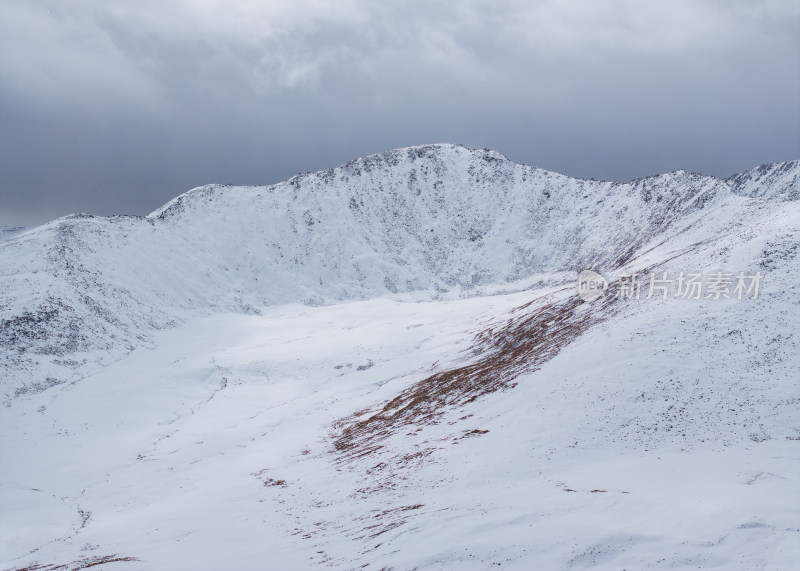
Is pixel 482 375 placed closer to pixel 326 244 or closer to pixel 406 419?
pixel 406 419

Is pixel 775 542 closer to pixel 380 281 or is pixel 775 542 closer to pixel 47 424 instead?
pixel 47 424

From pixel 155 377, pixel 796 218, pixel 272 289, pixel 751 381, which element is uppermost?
pixel 272 289

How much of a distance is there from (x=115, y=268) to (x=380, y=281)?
4888cm

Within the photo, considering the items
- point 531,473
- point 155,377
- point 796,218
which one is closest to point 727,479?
point 531,473

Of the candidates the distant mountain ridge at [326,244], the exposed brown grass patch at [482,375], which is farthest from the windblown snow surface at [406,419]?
the distant mountain ridge at [326,244]

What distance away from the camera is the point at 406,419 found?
3631cm

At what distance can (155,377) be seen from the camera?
57.9 metres

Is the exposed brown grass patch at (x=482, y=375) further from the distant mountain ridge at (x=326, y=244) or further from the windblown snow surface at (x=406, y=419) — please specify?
the distant mountain ridge at (x=326, y=244)

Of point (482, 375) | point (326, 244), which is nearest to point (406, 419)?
point (482, 375)

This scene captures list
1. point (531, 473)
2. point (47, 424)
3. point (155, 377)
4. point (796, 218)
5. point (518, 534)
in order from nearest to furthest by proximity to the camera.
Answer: point (518, 534)
point (531, 473)
point (796, 218)
point (47, 424)
point (155, 377)

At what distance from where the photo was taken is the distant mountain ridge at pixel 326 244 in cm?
6744

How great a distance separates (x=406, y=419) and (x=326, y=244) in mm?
87538

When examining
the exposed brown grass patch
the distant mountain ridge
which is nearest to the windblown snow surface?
the exposed brown grass patch

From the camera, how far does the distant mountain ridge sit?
6744 cm
